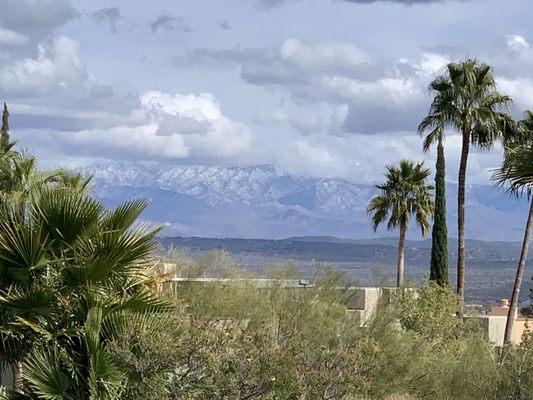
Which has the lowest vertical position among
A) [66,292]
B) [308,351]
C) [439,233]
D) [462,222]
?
[308,351]

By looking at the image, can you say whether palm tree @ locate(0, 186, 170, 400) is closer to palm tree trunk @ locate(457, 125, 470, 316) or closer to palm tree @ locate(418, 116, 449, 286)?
palm tree trunk @ locate(457, 125, 470, 316)

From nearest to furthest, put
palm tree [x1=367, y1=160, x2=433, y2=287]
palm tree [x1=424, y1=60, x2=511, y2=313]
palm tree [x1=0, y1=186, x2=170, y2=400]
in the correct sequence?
palm tree [x1=0, y1=186, x2=170, y2=400]
palm tree [x1=424, y1=60, x2=511, y2=313]
palm tree [x1=367, y1=160, x2=433, y2=287]

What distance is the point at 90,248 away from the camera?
57.5ft

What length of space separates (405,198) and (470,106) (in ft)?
49.0

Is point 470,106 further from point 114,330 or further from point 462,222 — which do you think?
point 114,330

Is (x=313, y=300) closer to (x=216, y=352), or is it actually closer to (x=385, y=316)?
(x=385, y=316)

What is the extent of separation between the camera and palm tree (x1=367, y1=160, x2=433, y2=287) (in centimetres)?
6119

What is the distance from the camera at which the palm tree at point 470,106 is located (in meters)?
46.8

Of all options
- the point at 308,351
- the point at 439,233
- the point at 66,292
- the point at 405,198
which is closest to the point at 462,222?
the point at 439,233

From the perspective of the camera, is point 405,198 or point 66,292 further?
point 405,198

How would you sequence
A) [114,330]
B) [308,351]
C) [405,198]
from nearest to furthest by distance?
1. [114,330]
2. [308,351]
3. [405,198]

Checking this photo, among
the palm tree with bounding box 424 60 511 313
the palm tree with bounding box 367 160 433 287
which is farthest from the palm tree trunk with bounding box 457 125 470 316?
the palm tree with bounding box 367 160 433 287

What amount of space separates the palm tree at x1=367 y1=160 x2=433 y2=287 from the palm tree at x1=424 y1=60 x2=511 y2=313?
13.4m

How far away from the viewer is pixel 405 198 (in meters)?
61.6
